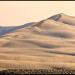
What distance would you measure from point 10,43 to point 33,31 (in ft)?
69.0

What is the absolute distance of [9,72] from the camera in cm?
2727

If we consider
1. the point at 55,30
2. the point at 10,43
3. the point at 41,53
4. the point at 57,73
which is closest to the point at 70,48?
the point at 41,53

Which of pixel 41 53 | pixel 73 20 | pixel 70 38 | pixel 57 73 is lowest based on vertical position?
pixel 73 20

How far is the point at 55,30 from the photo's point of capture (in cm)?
8744

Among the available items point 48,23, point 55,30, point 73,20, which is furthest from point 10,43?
point 73,20

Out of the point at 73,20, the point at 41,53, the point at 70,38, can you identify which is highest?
the point at 41,53

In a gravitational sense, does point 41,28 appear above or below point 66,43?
below

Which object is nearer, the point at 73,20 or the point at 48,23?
the point at 48,23

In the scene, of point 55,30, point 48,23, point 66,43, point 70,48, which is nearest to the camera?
point 70,48

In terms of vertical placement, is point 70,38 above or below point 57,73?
below

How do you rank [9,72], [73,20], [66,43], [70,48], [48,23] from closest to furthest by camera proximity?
[9,72], [70,48], [66,43], [48,23], [73,20]

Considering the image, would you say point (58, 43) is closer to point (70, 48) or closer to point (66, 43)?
point (66, 43)

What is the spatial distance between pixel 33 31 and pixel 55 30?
574 centimetres

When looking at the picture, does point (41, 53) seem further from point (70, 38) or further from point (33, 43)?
point (70, 38)
